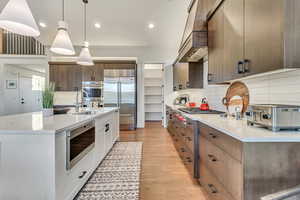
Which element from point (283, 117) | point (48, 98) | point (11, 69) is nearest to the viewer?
point (283, 117)

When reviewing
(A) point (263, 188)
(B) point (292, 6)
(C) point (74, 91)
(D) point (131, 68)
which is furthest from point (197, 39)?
(C) point (74, 91)

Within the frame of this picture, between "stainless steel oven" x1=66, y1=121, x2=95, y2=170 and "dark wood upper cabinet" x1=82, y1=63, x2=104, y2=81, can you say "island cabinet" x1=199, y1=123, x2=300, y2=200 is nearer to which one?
"stainless steel oven" x1=66, y1=121, x2=95, y2=170

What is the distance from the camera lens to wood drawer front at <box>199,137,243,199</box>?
1199mm

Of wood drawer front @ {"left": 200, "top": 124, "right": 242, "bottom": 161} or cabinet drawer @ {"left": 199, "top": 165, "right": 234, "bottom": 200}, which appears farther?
cabinet drawer @ {"left": 199, "top": 165, "right": 234, "bottom": 200}

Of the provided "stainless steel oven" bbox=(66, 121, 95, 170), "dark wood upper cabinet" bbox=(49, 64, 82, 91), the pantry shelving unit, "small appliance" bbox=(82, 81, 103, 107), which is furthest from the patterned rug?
the pantry shelving unit

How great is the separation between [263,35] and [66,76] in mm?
6152

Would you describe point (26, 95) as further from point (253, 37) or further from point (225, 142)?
→ point (253, 37)

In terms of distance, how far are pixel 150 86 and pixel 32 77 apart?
583 cm

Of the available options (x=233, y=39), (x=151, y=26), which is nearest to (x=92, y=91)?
(x=151, y=26)

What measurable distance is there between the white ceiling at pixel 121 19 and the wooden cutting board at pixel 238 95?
3078 mm

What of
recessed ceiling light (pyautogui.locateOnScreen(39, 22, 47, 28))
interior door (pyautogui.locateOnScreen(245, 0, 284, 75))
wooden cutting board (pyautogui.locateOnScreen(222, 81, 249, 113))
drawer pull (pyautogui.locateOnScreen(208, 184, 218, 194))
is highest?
recessed ceiling light (pyautogui.locateOnScreen(39, 22, 47, 28))

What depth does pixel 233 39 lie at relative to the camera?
184 centimetres

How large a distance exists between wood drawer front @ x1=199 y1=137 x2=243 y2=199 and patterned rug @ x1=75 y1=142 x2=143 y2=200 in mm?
953

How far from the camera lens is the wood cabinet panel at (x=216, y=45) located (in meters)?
2.14
